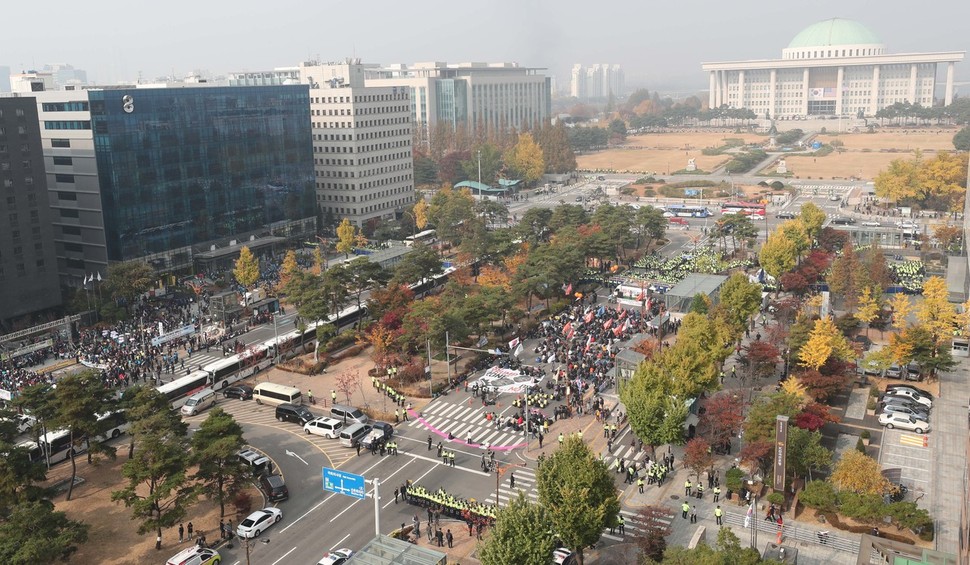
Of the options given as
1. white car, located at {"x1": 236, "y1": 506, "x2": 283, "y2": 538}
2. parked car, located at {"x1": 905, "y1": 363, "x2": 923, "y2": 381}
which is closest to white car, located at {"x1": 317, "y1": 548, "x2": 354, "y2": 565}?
white car, located at {"x1": 236, "y1": 506, "x2": 283, "y2": 538}

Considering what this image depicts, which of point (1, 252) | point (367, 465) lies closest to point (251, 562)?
point (367, 465)

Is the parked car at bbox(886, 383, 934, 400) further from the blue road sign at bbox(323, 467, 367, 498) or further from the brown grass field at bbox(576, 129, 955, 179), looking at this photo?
the brown grass field at bbox(576, 129, 955, 179)

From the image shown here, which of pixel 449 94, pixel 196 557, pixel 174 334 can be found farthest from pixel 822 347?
pixel 449 94

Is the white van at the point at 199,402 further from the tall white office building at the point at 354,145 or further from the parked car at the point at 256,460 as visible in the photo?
the tall white office building at the point at 354,145

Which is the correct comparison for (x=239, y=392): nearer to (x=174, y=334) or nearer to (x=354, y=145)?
(x=174, y=334)

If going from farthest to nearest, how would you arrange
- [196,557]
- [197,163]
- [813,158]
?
[813,158], [197,163], [196,557]
